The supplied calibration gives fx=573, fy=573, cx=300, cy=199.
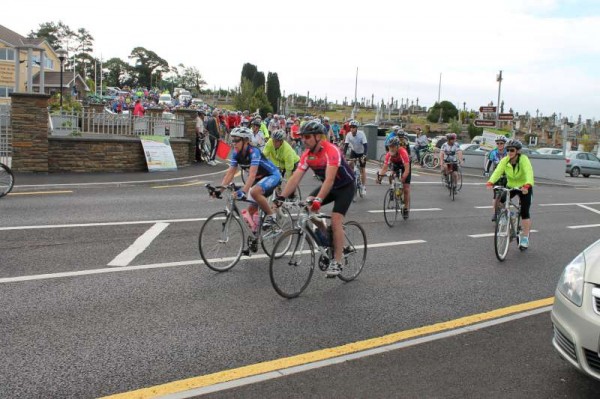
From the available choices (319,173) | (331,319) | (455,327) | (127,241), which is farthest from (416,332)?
(127,241)

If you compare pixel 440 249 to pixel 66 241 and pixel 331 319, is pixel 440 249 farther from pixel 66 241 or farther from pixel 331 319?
pixel 66 241

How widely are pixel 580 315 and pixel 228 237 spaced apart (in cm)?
455

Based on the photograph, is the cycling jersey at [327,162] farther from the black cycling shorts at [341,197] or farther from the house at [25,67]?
the house at [25,67]

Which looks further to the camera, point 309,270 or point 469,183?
point 469,183

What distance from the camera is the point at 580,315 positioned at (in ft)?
13.3

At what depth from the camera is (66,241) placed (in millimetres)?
8828

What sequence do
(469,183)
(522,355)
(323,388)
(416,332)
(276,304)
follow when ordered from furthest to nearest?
1. (469,183)
2. (276,304)
3. (416,332)
4. (522,355)
5. (323,388)

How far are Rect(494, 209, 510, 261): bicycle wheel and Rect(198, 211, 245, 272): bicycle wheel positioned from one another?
4088 mm

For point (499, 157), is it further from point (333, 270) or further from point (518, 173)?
point (333, 270)

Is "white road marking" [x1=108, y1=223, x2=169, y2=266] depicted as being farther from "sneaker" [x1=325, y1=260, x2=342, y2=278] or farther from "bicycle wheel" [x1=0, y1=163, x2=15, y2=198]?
"bicycle wheel" [x1=0, y1=163, x2=15, y2=198]

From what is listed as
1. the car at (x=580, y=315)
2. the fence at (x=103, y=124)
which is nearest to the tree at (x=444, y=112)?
the fence at (x=103, y=124)

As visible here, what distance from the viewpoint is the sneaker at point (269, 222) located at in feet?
25.9

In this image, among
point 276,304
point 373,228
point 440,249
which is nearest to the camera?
point 276,304

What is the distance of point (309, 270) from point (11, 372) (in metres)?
3.28
